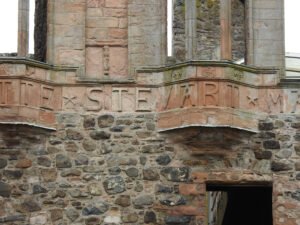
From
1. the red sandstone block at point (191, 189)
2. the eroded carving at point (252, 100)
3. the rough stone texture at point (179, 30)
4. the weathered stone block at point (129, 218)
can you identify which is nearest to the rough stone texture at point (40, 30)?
the rough stone texture at point (179, 30)

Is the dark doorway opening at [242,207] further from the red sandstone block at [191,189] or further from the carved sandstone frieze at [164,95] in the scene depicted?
the red sandstone block at [191,189]

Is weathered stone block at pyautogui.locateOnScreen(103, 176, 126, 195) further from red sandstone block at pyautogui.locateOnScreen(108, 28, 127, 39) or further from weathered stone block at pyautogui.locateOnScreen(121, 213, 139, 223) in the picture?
red sandstone block at pyautogui.locateOnScreen(108, 28, 127, 39)

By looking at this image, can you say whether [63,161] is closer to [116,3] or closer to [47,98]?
[47,98]

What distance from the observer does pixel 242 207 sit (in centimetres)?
2578

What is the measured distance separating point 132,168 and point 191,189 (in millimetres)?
948

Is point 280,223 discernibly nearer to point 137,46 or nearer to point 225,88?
point 225,88

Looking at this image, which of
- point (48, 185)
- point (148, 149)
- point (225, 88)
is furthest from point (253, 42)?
point (48, 185)

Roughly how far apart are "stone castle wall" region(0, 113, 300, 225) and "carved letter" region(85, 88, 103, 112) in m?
0.14

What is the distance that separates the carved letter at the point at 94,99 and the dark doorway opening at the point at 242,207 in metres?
4.99

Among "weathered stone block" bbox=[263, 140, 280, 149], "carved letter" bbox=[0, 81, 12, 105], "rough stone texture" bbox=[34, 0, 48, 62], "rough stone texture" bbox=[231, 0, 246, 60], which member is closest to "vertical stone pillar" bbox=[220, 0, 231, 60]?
"weathered stone block" bbox=[263, 140, 280, 149]

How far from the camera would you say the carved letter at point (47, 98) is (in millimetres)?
19172

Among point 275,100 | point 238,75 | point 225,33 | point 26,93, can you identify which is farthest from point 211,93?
point 26,93

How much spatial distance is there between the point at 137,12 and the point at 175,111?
5.71ft

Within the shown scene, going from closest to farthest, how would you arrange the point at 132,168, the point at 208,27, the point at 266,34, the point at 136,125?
the point at 132,168 < the point at 136,125 < the point at 266,34 < the point at 208,27
